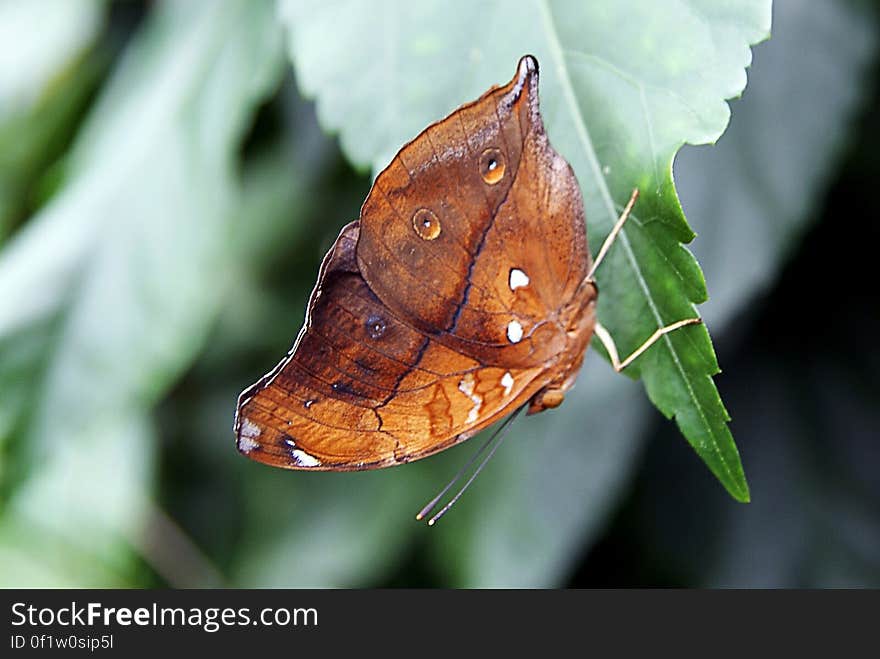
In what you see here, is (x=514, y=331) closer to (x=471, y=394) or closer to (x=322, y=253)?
(x=471, y=394)

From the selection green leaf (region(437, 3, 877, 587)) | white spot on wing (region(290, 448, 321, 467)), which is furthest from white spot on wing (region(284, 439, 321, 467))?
green leaf (region(437, 3, 877, 587))

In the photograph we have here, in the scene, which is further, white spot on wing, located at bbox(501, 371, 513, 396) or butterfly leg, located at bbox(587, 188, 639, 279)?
white spot on wing, located at bbox(501, 371, 513, 396)

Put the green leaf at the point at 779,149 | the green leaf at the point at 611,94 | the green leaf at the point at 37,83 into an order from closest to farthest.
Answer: the green leaf at the point at 611,94 < the green leaf at the point at 779,149 < the green leaf at the point at 37,83

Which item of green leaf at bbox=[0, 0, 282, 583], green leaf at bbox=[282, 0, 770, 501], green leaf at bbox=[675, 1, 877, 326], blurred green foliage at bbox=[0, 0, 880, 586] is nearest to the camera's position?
green leaf at bbox=[282, 0, 770, 501]

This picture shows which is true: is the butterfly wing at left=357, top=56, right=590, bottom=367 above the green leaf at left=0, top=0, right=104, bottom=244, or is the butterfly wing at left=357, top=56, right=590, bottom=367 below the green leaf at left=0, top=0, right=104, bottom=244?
below

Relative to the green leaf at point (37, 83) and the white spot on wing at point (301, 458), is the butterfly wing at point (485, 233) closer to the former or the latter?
the white spot on wing at point (301, 458)

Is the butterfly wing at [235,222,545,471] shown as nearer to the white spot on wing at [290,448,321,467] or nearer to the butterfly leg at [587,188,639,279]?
the white spot on wing at [290,448,321,467]

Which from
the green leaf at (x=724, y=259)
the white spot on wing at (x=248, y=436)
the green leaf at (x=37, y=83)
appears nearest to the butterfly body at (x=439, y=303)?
the white spot on wing at (x=248, y=436)
